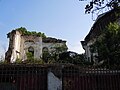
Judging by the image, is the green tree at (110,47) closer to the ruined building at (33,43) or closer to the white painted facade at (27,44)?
the white painted facade at (27,44)

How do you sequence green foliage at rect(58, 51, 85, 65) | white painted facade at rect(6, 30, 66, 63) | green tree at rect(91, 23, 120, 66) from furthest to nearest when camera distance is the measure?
white painted facade at rect(6, 30, 66, 63) < green foliage at rect(58, 51, 85, 65) < green tree at rect(91, 23, 120, 66)

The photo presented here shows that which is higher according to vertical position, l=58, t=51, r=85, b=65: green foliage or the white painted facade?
the white painted facade

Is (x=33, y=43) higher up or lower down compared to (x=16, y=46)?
higher up

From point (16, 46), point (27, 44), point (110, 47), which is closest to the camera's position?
point (110, 47)

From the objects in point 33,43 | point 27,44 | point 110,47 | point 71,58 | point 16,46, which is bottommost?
point 71,58

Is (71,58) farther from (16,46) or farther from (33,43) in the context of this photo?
(33,43)

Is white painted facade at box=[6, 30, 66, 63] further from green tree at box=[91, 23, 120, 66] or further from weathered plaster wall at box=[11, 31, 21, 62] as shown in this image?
green tree at box=[91, 23, 120, 66]

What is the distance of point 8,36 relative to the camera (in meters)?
37.8

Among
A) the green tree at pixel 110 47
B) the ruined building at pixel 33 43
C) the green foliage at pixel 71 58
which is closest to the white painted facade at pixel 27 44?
the ruined building at pixel 33 43

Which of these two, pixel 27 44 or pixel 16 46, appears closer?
pixel 16 46

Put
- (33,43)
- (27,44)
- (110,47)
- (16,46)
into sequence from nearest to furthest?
(110,47) < (16,46) < (27,44) < (33,43)

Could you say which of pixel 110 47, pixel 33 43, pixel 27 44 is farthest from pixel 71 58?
pixel 110 47

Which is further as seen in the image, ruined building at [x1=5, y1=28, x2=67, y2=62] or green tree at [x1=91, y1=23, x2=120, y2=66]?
ruined building at [x1=5, y1=28, x2=67, y2=62]

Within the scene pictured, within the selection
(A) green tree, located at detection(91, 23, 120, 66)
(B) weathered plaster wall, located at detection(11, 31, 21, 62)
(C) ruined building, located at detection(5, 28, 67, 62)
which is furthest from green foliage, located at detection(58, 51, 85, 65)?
(A) green tree, located at detection(91, 23, 120, 66)
